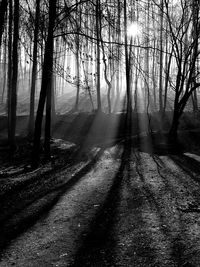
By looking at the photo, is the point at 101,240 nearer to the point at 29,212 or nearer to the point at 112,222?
the point at 112,222

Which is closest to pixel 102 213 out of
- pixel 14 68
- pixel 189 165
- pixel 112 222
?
pixel 112 222

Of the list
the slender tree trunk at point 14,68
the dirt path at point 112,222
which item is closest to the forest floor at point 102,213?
the dirt path at point 112,222

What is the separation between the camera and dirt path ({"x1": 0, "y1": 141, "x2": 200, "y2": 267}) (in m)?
4.75

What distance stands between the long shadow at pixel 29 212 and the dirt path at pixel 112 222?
22 mm

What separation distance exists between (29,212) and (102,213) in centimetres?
157

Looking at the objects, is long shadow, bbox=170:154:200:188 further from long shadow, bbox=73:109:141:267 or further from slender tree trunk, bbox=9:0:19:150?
slender tree trunk, bbox=9:0:19:150

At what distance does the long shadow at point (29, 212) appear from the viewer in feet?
18.7

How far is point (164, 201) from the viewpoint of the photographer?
24.7ft

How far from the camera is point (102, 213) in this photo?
265 inches

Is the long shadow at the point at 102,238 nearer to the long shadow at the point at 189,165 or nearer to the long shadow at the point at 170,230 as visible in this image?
the long shadow at the point at 170,230

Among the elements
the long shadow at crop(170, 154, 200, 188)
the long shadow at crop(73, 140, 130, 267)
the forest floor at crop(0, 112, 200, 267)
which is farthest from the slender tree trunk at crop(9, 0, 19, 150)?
the long shadow at crop(73, 140, 130, 267)

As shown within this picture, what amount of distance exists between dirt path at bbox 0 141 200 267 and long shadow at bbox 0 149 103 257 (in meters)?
0.02

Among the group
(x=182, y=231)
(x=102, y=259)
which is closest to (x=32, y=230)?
(x=102, y=259)

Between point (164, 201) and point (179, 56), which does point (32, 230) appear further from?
point (179, 56)
